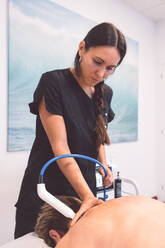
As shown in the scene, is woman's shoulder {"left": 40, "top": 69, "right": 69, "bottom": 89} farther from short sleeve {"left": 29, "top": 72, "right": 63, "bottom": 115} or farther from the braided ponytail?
the braided ponytail

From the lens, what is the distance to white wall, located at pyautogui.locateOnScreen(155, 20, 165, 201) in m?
3.49

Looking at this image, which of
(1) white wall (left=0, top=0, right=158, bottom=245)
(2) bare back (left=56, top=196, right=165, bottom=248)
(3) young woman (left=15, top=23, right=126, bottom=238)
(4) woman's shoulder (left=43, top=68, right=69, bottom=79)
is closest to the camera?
(2) bare back (left=56, top=196, right=165, bottom=248)

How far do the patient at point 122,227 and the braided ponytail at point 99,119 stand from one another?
0.53m

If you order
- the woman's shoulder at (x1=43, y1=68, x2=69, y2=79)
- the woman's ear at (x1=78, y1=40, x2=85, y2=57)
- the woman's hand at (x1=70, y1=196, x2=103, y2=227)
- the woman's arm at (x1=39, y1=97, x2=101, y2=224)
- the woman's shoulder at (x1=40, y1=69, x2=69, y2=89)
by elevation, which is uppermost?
the woman's ear at (x1=78, y1=40, x2=85, y2=57)

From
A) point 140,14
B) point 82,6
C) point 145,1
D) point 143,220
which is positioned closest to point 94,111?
point 143,220

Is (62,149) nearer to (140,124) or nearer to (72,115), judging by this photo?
(72,115)

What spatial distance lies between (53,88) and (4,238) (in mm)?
1389

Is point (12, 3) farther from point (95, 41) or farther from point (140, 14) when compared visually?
point (140, 14)

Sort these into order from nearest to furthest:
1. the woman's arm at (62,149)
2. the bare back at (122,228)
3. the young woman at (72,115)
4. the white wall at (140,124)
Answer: the bare back at (122,228) → the woman's arm at (62,149) → the young woman at (72,115) → the white wall at (140,124)

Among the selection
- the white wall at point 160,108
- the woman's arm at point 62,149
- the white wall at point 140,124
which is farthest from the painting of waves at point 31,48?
the white wall at point 160,108

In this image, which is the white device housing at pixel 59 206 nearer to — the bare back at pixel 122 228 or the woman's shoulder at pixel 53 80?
the bare back at pixel 122 228

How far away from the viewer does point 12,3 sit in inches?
75.0

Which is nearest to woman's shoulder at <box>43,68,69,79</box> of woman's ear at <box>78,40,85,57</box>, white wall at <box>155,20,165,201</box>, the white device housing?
woman's ear at <box>78,40,85,57</box>

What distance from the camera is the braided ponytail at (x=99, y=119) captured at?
1.22 metres
